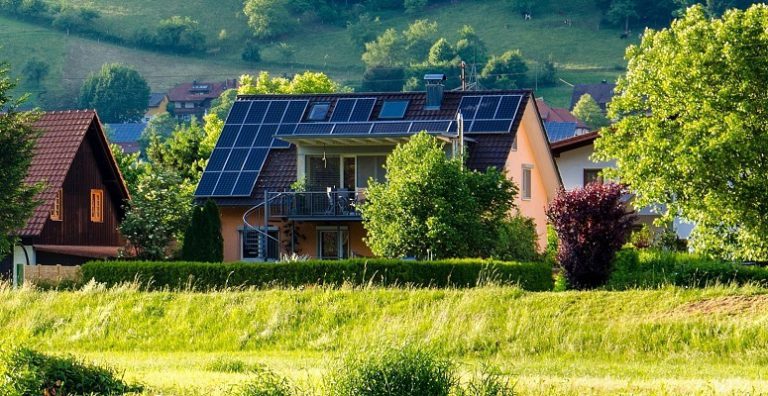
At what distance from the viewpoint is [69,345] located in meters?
39.2

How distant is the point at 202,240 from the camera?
183 feet

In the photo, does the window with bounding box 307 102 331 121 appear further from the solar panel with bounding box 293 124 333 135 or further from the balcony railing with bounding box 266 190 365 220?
the balcony railing with bounding box 266 190 365 220

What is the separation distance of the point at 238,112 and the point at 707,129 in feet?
94.4

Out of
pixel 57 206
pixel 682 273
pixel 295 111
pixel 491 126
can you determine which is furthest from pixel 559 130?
pixel 682 273

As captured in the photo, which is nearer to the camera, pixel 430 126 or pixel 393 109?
pixel 430 126

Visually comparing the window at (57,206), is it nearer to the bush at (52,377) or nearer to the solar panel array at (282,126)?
the solar panel array at (282,126)

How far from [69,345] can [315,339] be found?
5876mm

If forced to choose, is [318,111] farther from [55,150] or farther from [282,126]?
[55,150]

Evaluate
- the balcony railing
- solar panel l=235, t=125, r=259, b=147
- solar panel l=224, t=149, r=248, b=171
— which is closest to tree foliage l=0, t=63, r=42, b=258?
the balcony railing

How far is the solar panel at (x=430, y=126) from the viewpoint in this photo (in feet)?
202

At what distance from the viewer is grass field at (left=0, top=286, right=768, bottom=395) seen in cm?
3122

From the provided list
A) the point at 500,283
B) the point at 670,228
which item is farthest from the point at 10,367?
the point at 670,228

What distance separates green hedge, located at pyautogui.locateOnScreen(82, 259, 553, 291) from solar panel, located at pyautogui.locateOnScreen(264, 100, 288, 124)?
21.4m

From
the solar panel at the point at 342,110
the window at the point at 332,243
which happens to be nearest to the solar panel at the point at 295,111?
the solar panel at the point at 342,110
